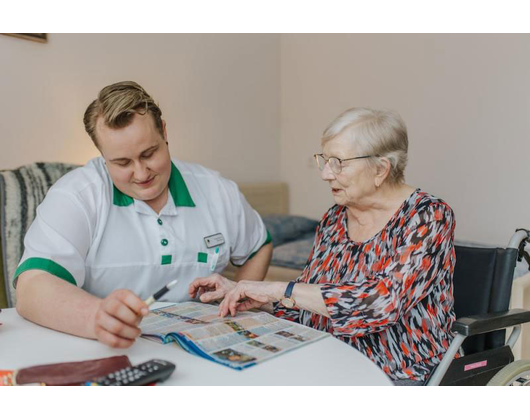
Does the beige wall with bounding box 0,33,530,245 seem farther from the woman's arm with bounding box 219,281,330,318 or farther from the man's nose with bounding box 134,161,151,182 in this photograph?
the woman's arm with bounding box 219,281,330,318

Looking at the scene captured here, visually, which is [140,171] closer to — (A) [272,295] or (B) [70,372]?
(A) [272,295]

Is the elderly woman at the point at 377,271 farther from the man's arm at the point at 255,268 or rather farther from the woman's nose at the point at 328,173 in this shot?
the man's arm at the point at 255,268

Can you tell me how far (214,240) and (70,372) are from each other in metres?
0.80

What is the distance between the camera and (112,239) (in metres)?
1.57

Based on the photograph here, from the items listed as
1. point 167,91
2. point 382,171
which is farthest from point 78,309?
point 167,91

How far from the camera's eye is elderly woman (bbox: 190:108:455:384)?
4.43ft

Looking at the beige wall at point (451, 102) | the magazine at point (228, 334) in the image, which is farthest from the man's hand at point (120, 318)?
the beige wall at point (451, 102)

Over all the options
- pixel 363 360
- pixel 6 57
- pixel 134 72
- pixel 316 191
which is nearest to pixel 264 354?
pixel 363 360

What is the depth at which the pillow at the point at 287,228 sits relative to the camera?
3.64 m

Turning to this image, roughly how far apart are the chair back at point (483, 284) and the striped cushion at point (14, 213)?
1.73 meters

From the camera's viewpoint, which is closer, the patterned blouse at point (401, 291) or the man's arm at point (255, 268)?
the patterned blouse at point (401, 291)

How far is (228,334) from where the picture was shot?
1238mm
